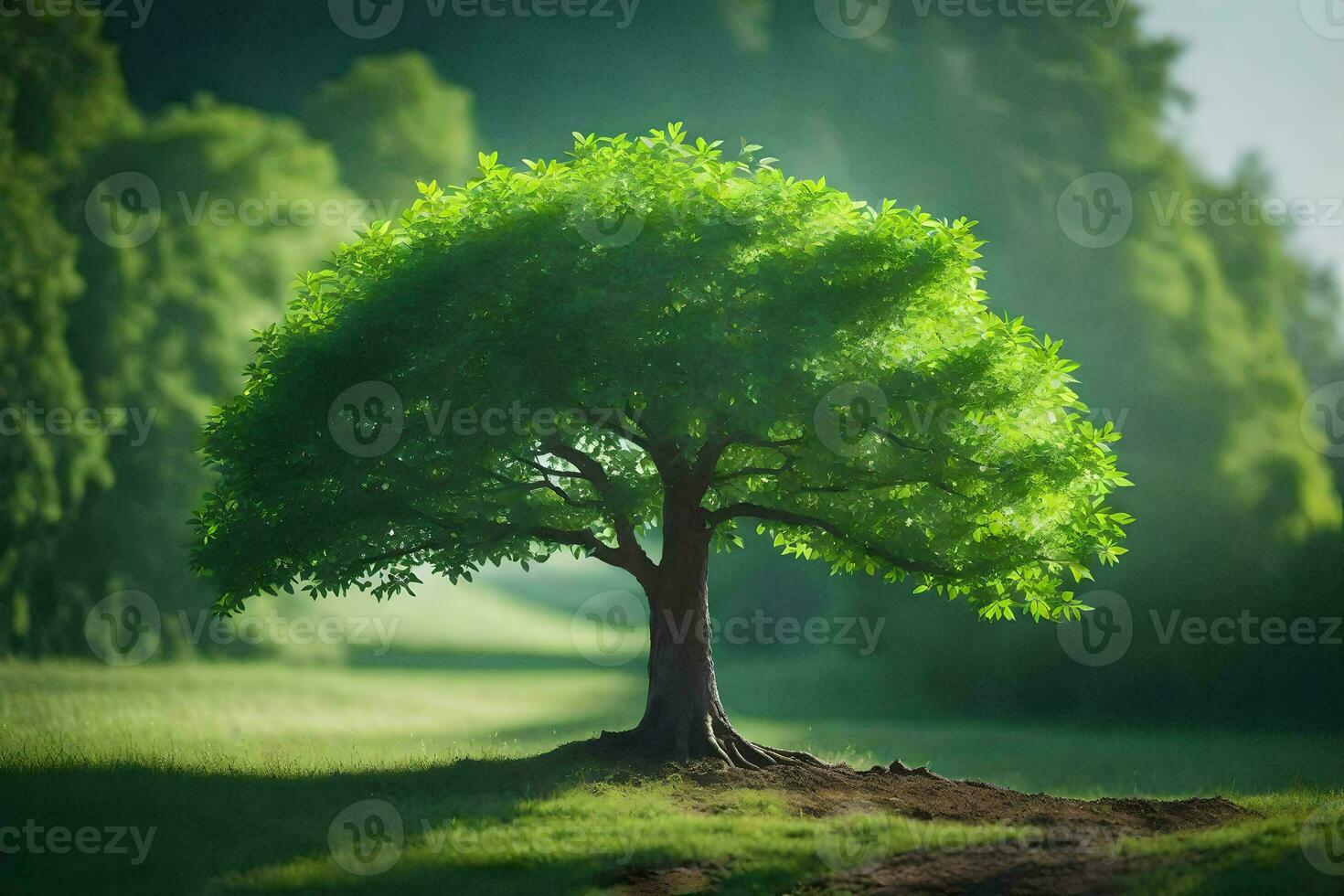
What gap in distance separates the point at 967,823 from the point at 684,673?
4.50 m

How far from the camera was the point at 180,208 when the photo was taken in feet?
94.9

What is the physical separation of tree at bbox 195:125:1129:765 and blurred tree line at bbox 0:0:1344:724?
9.34 m

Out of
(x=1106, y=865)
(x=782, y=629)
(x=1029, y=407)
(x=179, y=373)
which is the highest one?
(x=179, y=373)

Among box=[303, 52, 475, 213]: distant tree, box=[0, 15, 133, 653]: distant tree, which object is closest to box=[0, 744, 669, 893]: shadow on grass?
box=[0, 15, 133, 653]: distant tree

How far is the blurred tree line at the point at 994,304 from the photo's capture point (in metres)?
24.3

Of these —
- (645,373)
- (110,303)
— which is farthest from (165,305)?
(645,373)

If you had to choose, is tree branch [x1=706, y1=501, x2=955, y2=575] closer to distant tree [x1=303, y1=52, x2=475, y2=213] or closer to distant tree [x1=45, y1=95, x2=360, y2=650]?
distant tree [x1=45, y1=95, x2=360, y2=650]

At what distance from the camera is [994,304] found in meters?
26.3

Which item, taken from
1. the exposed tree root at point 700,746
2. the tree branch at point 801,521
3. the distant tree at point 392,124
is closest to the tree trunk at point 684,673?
the exposed tree root at point 700,746

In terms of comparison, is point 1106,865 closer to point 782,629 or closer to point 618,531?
point 618,531

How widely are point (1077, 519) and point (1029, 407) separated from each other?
1.65 m

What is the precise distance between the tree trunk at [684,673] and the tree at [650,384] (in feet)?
0.21

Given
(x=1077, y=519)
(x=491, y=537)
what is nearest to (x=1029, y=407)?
(x=1077, y=519)

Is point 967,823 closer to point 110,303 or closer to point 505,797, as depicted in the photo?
point 505,797
